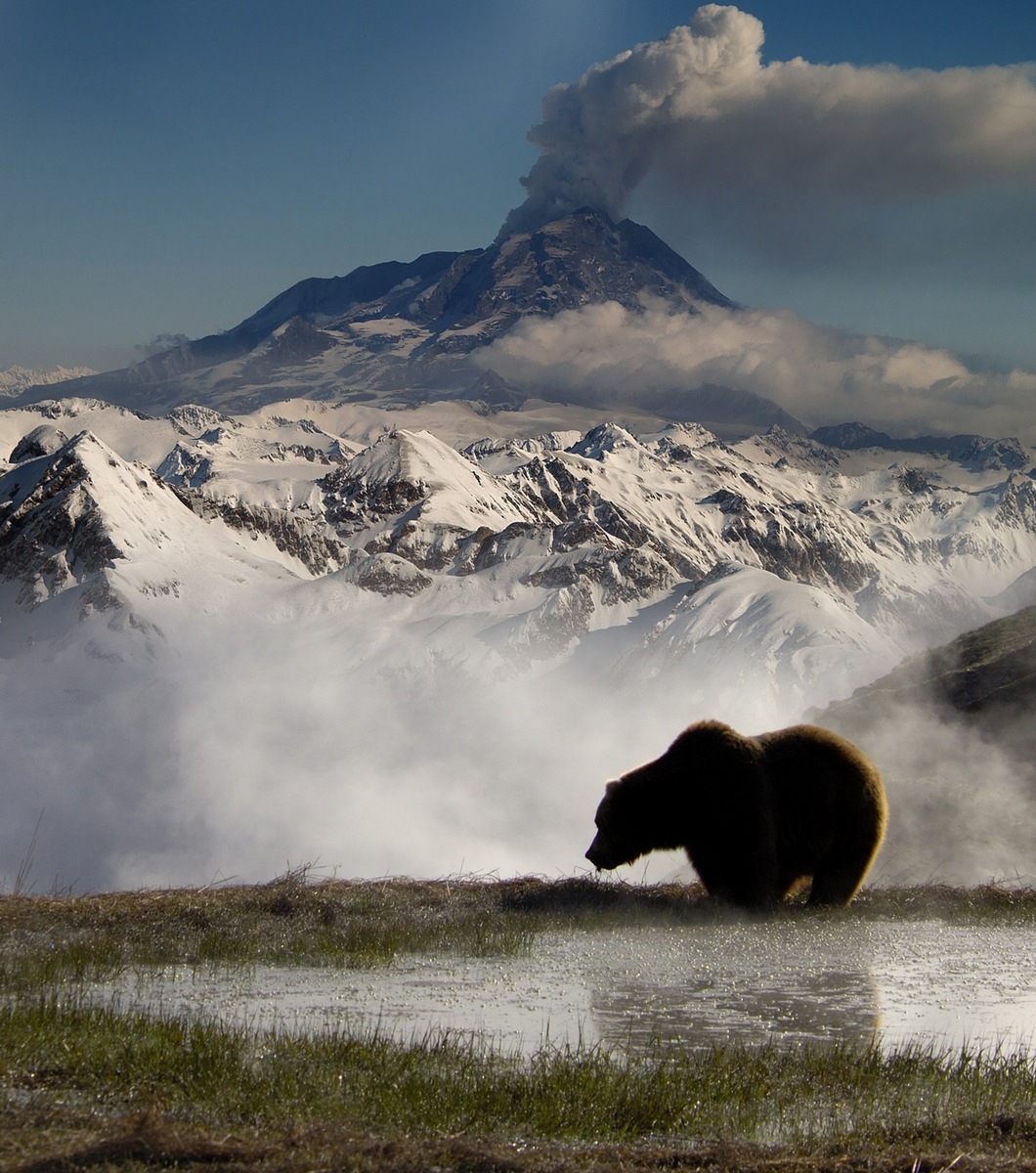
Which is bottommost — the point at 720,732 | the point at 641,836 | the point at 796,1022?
the point at 796,1022

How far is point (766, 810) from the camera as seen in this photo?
57.9 ft

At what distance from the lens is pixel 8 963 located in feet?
42.4

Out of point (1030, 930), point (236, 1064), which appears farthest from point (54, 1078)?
point (1030, 930)

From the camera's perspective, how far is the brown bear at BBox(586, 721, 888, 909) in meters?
17.7

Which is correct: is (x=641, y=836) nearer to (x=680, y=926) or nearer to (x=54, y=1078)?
(x=680, y=926)

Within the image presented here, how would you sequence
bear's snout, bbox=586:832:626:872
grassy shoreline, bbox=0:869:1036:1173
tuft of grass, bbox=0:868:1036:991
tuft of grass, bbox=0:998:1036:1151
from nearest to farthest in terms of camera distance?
1. grassy shoreline, bbox=0:869:1036:1173
2. tuft of grass, bbox=0:998:1036:1151
3. tuft of grass, bbox=0:868:1036:991
4. bear's snout, bbox=586:832:626:872

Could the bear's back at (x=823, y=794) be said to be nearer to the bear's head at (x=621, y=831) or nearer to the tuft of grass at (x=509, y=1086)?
the bear's head at (x=621, y=831)

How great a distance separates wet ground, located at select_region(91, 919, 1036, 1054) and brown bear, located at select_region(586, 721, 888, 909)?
1.76 meters

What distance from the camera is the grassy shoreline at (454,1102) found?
7297 mm

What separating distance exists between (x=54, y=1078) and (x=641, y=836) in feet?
37.1

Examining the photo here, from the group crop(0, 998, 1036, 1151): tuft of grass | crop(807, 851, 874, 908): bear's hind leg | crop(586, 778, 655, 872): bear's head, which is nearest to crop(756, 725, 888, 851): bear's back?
crop(807, 851, 874, 908): bear's hind leg

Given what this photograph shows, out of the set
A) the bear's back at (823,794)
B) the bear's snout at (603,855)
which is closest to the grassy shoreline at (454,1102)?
the bear's back at (823,794)

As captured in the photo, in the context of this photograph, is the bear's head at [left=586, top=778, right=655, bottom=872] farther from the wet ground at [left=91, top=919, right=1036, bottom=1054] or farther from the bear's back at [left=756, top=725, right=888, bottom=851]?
the wet ground at [left=91, top=919, right=1036, bottom=1054]

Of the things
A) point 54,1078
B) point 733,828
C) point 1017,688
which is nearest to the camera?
point 54,1078
